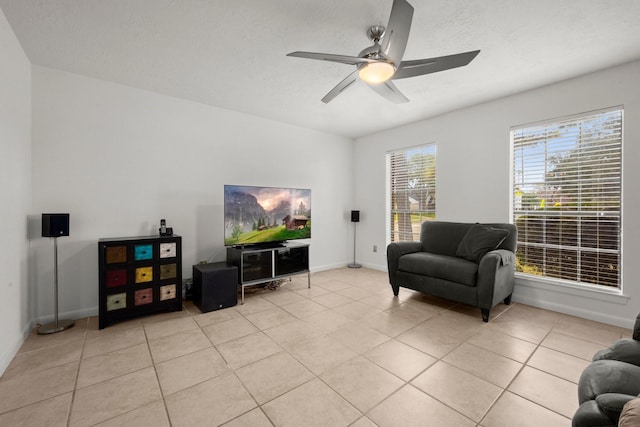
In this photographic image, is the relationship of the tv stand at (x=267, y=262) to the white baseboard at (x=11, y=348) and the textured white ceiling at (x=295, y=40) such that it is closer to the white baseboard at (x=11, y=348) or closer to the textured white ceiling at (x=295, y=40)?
the white baseboard at (x=11, y=348)

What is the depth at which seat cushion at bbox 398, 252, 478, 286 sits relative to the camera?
2.78 m

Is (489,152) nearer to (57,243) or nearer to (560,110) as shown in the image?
(560,110)

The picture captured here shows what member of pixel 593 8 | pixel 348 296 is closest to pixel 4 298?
pixel 348 296

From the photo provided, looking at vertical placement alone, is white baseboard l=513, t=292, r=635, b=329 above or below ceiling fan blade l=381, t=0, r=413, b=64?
below

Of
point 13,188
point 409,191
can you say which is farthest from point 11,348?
point 409,191

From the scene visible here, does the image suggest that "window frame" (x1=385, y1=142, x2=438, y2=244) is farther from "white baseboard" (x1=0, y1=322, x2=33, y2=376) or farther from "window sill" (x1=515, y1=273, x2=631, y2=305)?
"white baseboard" (x1=0, y1=322, x2=33, y2=376)

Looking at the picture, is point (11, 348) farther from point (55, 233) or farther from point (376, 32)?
point (376, 32)

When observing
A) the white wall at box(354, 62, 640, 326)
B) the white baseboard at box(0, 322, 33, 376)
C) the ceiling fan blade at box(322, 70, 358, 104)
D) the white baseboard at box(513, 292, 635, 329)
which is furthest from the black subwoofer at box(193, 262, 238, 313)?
the white baseboard at box(513, 292, 635, 329)

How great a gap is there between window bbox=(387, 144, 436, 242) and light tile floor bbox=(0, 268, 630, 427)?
1836 millimetres

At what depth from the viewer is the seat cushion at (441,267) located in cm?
278

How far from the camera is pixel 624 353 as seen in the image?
128cm

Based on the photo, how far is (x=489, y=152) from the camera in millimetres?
3525

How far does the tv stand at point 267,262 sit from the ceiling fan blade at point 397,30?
2.55 m

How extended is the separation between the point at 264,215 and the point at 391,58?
2.40 m
